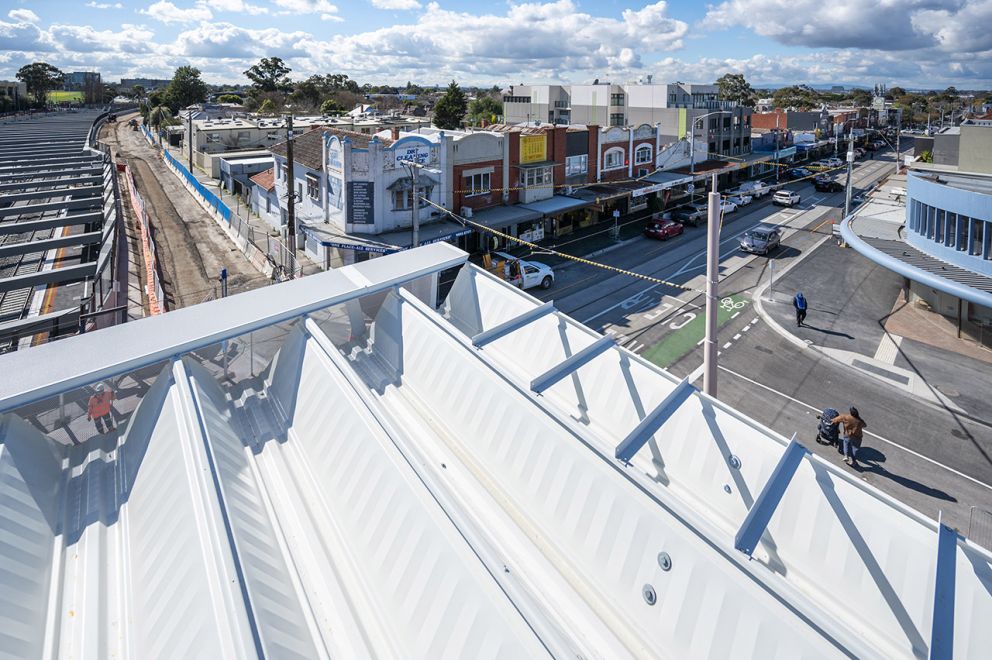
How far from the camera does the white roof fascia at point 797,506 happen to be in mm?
7180

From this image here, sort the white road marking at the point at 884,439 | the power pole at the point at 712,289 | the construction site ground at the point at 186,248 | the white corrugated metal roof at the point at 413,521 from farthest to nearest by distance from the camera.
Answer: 1. the construction site ground at the point at 186,248
2. the white road marking at the point at 884,439
3. the power pole at the point at 712,289
4. the white corrugated metal roof at the point at 413,521

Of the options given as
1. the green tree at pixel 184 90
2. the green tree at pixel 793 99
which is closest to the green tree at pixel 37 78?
the green tree at pixel 184 90

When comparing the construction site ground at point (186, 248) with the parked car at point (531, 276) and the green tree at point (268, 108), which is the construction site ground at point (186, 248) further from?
the green tree at point (268, 108)

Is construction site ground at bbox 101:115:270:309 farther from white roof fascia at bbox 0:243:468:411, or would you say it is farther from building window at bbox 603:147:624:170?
building window at bbox 603:147:624:170

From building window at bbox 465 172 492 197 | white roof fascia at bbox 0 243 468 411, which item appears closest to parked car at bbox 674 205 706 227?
building window at bbox 465 172 492 197

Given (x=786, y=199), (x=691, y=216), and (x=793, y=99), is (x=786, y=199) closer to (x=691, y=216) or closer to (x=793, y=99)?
(x=691, y=216)

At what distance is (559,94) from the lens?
74.4 metres

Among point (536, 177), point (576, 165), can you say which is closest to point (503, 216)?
point (536, 177)

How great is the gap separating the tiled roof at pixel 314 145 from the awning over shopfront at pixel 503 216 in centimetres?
637

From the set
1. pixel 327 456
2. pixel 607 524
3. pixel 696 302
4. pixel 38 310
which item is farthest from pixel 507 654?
pixel 38 310

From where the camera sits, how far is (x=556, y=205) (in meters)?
35.1

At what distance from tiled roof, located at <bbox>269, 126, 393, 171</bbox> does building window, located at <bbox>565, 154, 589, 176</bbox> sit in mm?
13069

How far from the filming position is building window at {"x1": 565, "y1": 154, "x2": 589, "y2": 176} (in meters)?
38.1

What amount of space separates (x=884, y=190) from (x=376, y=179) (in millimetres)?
35754
